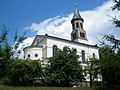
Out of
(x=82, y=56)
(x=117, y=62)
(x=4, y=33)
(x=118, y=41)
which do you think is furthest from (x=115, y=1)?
(x=82, y=56)

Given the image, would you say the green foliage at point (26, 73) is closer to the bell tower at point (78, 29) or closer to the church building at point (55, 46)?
the church building at point (55, 46)

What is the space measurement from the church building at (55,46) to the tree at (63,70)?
36.4ft

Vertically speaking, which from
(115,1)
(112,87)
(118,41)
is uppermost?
(115,1)

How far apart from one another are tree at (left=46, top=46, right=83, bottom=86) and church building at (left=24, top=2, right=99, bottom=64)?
36.4 ft

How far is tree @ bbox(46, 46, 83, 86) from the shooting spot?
144 ft

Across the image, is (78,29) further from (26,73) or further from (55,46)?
(26,73)

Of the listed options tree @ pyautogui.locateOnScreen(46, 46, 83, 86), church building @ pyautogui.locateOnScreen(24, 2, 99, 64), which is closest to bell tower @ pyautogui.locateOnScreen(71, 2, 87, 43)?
church building @ pyautogui.locateOnScreen(24, 2, 99, 64)

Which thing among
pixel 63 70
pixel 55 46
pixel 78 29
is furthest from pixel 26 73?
pixel 78 29

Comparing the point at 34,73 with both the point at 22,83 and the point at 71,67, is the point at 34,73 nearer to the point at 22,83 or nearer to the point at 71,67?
the point at 22,83

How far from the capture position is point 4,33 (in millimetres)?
19391

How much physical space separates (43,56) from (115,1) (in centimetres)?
4013

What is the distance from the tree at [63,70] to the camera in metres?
43.9

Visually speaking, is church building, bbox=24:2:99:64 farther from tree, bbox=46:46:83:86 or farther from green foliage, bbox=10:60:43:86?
green foliage, bbox=10:60:43:86

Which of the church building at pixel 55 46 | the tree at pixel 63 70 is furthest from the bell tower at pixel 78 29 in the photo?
the tree at pixel 63 70
